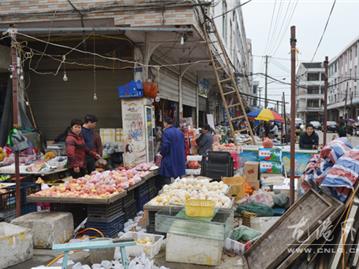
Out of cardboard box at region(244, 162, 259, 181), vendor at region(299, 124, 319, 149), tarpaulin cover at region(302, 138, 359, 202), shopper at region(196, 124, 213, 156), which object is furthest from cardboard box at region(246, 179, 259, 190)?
tarpaulin cover at region(302, 138, 359, 202)

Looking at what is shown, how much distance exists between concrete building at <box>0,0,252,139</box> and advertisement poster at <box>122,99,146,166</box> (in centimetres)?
116

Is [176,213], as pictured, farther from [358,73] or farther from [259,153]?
[358,73]

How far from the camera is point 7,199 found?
5898mm

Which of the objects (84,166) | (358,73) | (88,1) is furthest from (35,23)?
(358,73)

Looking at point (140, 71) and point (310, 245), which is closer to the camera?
point (310, 245)

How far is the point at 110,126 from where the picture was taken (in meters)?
11.3

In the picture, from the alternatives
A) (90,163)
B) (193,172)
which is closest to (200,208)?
(90,163)

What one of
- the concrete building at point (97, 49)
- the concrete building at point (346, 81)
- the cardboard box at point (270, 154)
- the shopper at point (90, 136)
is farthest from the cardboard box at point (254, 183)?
the concrete building at point (346, 81)

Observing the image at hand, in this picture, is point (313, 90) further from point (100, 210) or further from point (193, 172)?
point (100, 210)

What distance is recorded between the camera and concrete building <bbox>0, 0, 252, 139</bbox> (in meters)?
9.14

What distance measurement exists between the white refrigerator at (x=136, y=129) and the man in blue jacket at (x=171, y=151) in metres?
2.30

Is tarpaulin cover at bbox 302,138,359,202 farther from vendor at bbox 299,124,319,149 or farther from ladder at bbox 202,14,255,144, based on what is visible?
ladder at bbox 202,14,255,144

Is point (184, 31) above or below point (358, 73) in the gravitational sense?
below

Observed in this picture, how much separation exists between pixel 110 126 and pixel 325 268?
29.1 ft
